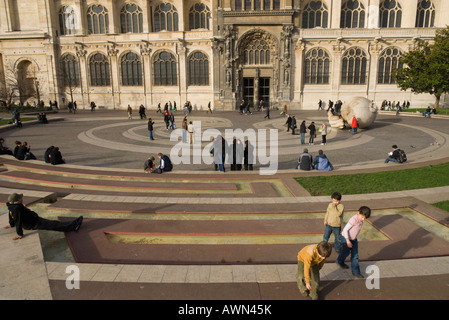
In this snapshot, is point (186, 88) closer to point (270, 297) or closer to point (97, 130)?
point (97, 130)

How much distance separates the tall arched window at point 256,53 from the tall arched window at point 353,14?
36.3 feet

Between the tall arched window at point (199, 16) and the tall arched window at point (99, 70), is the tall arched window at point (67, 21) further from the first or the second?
the tall arched window at point (199, 16)

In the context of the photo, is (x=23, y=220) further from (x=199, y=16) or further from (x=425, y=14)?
(x=425, y=14)

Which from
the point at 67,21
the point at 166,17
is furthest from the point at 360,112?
the point at 67,21

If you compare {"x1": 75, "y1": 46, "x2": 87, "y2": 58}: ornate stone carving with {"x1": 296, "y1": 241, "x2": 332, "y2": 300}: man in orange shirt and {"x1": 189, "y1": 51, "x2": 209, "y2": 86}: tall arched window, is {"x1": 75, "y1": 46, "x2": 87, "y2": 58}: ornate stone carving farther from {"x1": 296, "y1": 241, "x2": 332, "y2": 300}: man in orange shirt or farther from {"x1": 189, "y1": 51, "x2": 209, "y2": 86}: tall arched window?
{"x1": 296, "y1": 241, "x2": 332, "y2": 300}: man in orange shirt

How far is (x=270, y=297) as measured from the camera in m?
5.34

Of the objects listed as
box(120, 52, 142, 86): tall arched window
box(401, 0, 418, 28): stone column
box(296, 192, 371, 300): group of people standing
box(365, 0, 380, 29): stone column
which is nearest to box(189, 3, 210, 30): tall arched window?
box(120, 52, 142, 86): tall arched window

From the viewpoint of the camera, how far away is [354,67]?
41406mm

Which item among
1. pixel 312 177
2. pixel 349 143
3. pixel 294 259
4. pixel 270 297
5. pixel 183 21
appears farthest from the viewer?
pixel 183 21

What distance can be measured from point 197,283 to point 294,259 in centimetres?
223

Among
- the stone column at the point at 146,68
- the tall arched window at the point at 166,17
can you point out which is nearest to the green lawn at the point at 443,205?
the stone column at the point at 146,68

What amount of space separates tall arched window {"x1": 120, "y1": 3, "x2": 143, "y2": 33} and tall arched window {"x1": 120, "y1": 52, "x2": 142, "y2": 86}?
3.94 meters

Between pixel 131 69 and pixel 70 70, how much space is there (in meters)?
9.32
